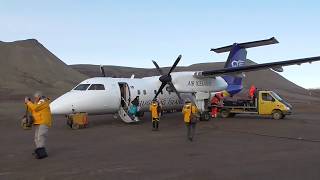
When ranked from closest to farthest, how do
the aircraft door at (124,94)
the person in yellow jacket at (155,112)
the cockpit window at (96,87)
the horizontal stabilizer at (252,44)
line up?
the person in yellow jacket at (155,112), the cockpit window at (96,87), the aircraft door at (124,94), the horizontal stabilizer at (252,44)

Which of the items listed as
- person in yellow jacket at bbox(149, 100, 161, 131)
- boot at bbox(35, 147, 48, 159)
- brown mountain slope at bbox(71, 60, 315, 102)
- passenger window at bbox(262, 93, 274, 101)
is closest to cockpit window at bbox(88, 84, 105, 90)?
person in yellow jacket at bbox(149, 100, 161, 131)

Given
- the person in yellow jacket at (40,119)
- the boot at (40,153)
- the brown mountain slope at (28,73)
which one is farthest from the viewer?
the brown mountain slope at (28,73)

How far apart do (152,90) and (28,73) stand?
205ft

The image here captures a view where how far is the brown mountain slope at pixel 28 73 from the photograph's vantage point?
67.5m

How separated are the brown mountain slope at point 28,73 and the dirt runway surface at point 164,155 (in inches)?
1839

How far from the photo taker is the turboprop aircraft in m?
20.1

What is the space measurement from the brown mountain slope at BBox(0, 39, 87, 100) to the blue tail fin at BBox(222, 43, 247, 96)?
Answer: 38402 mm

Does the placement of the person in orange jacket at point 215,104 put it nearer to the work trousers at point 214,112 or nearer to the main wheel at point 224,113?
the work trousers at point 214,112

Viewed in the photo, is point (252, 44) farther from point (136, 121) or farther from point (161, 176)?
point (161, 176)

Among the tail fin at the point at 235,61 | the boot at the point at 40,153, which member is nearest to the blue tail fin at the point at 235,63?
the tail fin at the point at 235,61

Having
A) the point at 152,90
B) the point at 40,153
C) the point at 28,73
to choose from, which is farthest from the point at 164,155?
the point at 28,73

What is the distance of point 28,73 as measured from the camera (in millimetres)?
81375

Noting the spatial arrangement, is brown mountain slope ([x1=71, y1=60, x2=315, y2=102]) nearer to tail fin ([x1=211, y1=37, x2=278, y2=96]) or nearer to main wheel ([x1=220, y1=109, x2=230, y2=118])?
tail fin ([x1=211, y1=37, x2=278, y2=96])

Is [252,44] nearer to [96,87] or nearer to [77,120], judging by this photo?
[96,87]
